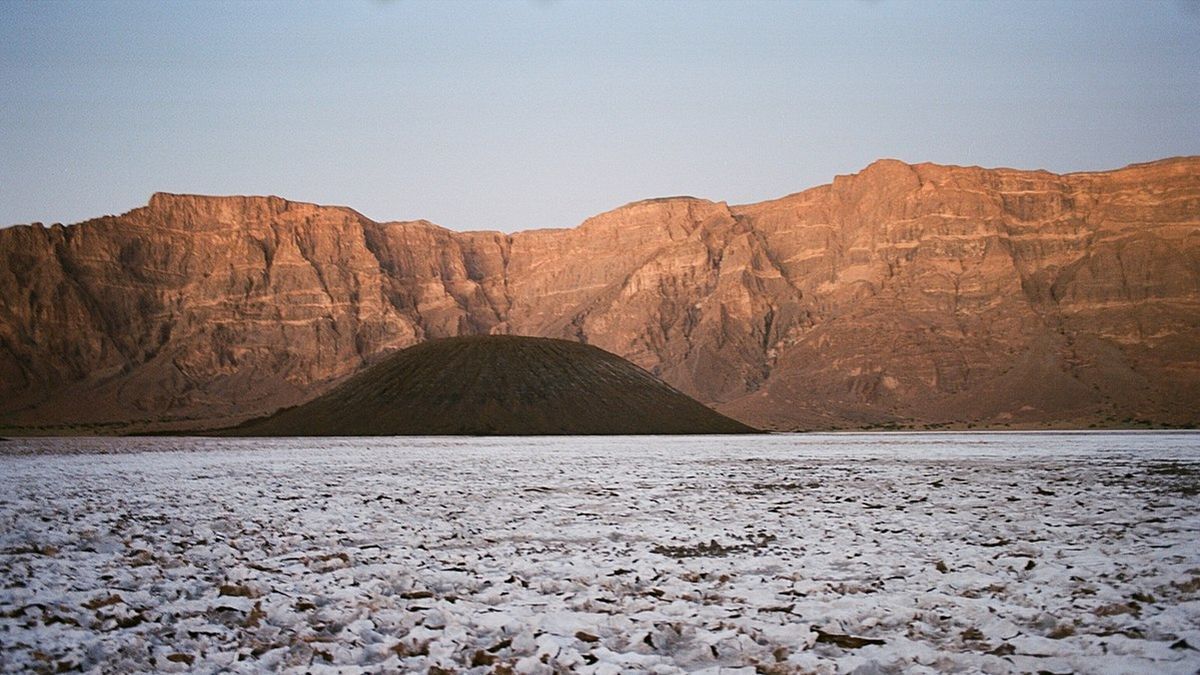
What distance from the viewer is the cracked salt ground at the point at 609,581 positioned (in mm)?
5754

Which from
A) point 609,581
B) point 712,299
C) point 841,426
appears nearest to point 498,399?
point 841,426

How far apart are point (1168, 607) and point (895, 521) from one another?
16.9 ft

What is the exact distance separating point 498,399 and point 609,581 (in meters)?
53.7

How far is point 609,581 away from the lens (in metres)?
7.93

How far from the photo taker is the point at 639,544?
9945 millimetres

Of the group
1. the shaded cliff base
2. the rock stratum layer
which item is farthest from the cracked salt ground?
the rock stratum layer

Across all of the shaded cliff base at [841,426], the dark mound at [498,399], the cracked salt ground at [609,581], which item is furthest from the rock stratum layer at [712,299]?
the cracked salt ground at [609,581]

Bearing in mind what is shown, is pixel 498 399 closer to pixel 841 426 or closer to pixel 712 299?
pixel 841 426

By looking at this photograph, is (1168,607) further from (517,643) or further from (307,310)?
(307,310)

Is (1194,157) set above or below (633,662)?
above

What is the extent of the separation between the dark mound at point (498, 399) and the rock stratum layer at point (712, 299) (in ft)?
92.3

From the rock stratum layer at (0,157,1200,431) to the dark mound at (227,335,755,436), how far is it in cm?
2814

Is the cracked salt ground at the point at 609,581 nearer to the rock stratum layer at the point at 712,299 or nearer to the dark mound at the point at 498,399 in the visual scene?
the dark mound at the point at 498,399

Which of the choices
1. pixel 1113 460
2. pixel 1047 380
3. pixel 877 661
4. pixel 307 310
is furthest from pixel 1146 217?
pixel 877 661
